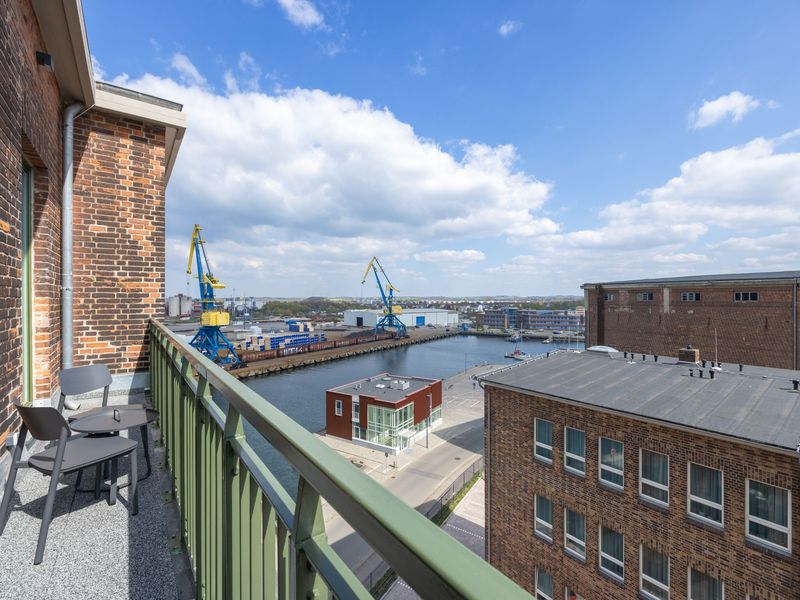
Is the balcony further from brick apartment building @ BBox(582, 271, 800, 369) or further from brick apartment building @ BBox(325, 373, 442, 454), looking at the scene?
brick apartment building @ BBox(582, 271, 800, 369)

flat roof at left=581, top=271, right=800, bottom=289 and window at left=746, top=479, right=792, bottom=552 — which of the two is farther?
flat roof at left=581, top=271, right=800, bottom=289

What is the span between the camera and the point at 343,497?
0.59m

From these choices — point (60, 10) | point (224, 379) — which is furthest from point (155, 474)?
point (60, 10)

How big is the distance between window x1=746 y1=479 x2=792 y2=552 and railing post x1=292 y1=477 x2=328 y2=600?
21.7 ft

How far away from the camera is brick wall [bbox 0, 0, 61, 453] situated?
236cm

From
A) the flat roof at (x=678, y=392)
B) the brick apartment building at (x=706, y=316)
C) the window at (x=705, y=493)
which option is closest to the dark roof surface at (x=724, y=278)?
the brick apartment building at (x=706, y=316)

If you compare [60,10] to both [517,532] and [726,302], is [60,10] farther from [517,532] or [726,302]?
[726,302]

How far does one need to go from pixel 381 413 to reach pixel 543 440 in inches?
400

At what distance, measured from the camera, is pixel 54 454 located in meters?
2.11

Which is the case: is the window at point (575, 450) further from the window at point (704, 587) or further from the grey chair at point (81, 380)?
the grey chair at point (81, 380)

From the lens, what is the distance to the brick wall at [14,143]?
2.36m

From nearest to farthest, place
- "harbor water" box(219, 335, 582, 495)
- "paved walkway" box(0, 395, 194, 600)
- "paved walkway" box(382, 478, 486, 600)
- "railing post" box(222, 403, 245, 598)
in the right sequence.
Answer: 1. "railing post" box(222, 403, 245, 598)
2. "paved walkway" box(0, 395, 194, 600)
3. "paved walkway" box(382, 478, 486, 600)
4. "harbor water" box(219, 335, 582, 495)

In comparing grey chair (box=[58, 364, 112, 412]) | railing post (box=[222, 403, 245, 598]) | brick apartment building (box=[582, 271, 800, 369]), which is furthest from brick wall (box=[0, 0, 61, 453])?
brick apartment building (box=[582, 271, 800, 369])

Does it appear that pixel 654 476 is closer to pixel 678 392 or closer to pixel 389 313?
pixel 678 392
